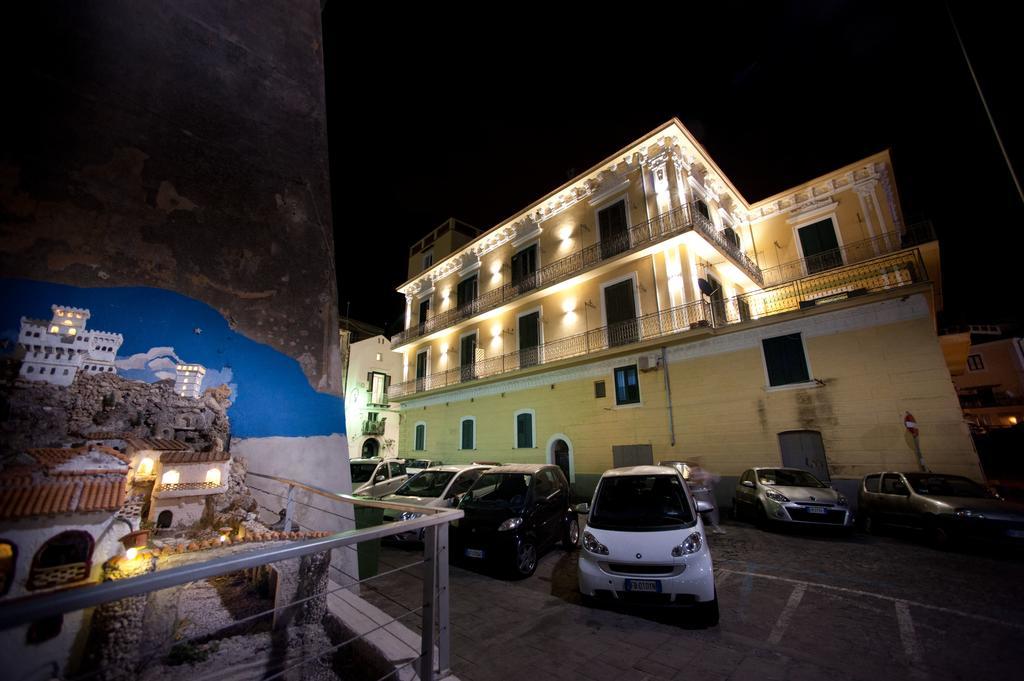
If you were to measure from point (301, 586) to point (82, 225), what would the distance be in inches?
139

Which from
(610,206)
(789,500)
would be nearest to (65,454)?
(789,500)

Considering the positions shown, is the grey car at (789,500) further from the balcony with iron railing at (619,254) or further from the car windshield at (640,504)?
the balcony with iron railing at (619,254)

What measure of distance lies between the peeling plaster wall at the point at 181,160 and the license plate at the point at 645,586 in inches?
153

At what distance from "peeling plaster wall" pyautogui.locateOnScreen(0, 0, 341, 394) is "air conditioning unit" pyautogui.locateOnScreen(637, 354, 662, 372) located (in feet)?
33.4

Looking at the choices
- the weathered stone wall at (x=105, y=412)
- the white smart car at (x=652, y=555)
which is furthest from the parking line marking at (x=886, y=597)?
the weathered stone wall at (x=105, y=412)

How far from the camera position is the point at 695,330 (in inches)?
450

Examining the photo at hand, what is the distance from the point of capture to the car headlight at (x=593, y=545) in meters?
4.55

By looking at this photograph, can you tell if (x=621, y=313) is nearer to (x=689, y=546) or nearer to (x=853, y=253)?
(x=853, y=253)

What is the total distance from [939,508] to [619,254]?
9.62 meters

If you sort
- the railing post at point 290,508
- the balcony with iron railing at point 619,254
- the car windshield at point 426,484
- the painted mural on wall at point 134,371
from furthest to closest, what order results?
the balcony with iron railing at point 619,254 < the car windshield at point 426,484 < the railing post at point 290,508 < the painted mural on wall at point 134,371

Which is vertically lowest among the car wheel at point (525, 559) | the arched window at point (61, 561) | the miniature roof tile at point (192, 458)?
the car wheel at point (525, 559)

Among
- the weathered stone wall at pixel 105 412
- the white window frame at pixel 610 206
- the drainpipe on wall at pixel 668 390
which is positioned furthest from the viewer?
the white window frame at pixel 610 206

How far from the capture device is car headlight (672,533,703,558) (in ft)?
14.0

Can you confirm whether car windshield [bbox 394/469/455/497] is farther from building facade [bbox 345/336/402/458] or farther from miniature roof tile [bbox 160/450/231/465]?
building facade [bbox 345/336/402/458]
